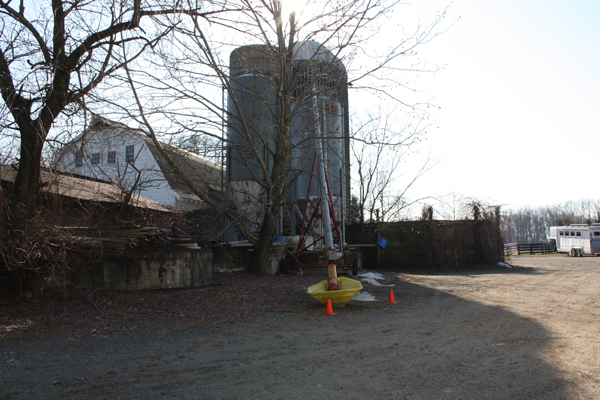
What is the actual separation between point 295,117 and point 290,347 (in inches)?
336

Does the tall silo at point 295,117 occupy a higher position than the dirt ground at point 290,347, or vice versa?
the tall silo at point 295,117

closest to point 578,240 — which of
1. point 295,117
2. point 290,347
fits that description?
point 295,117

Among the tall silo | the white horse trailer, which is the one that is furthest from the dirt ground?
the white horse trailer

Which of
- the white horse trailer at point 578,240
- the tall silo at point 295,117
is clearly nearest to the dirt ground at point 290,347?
the tall silo at point 295,117

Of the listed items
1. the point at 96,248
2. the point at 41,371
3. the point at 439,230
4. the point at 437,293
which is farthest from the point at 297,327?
the point at 439,230

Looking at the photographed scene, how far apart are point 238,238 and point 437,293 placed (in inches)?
326

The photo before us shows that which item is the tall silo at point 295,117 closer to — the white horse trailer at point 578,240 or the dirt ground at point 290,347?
the dirt ground at point 290,347

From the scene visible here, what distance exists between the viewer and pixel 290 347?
5.22 meters

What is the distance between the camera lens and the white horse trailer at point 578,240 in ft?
96.6

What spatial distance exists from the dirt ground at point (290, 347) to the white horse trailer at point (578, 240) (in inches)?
983

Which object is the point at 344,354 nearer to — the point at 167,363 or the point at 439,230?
the point at 167,363

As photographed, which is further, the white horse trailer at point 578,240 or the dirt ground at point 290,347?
the white horse trailer at point 578,240

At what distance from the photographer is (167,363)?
4.58 metres

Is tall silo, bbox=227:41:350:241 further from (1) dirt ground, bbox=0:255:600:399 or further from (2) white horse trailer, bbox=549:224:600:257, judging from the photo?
(2) white horse trailer, bbox=549:224:600:257
